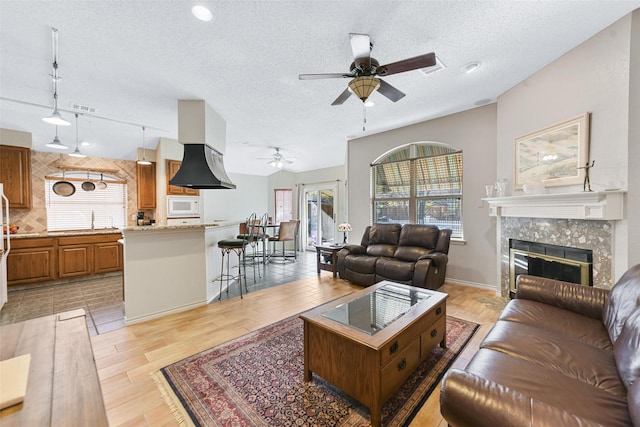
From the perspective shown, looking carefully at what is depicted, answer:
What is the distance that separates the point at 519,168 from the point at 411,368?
3004mm

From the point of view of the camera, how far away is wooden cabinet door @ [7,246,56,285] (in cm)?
407

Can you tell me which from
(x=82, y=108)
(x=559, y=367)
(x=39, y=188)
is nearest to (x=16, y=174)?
(x=39, y=188)

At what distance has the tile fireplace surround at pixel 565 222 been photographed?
235 cm

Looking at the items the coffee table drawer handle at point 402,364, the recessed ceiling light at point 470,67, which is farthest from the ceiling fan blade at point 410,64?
the coffee table drawer handle at point 402,364

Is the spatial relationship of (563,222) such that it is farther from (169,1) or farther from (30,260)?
(30,260)

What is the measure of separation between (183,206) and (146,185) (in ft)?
3.39

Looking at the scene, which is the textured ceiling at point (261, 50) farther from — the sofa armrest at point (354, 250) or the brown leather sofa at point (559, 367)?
the sofa armrest at point (354, 250)

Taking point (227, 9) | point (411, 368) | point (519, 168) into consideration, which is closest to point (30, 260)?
point (227, 9)

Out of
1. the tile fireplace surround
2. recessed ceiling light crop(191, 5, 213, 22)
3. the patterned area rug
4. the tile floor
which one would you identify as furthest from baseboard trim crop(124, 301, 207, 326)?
the tile fireplace surround

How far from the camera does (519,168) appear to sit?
131 inches

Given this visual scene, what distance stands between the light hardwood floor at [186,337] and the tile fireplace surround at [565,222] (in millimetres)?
1008

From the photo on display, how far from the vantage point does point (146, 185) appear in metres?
5.35

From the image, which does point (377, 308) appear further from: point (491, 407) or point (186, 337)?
point (186, 337)

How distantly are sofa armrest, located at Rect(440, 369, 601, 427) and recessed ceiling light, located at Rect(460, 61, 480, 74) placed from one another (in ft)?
9.79
